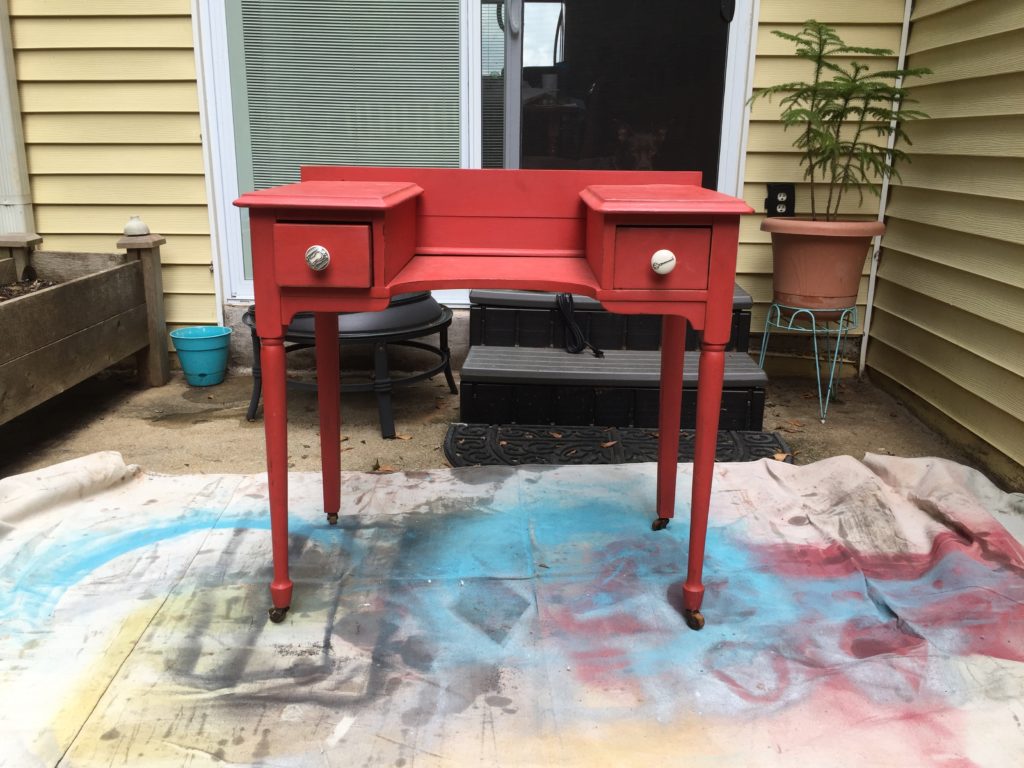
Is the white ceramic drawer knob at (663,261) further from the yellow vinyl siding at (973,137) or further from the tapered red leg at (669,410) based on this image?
the yellow vinyl siding at (973,137)

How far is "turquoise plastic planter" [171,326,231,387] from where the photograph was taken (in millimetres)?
3820

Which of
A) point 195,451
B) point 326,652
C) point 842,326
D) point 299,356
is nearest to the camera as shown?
point 326,652

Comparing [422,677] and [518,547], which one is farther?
[518,547]

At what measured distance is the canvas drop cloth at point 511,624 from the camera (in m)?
1.49

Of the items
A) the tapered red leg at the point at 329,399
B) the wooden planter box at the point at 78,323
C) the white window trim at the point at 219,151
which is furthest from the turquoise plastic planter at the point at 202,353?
the tapered red leg at the point at 329,399

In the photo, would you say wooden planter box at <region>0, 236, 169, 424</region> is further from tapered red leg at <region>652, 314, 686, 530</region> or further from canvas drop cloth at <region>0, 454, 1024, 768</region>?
tapered red leg at <region>652, 314, 686, 530</region>

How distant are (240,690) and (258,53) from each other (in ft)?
10.3

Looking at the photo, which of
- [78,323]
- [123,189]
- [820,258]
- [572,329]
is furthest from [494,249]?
[123,189]

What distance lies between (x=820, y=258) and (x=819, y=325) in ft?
1.66

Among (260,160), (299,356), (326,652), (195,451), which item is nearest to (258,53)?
(260,160)

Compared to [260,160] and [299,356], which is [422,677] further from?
[260,160]

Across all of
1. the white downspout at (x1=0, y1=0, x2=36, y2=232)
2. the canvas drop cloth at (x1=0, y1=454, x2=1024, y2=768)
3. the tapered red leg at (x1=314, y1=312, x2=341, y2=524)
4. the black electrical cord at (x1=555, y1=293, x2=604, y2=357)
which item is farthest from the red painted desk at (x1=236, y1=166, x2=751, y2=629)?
the white downspout at (x1=0, y1=0, x2=36, y2=232)

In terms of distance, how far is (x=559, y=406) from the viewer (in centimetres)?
320

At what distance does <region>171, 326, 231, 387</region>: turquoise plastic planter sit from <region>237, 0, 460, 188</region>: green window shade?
784mm
